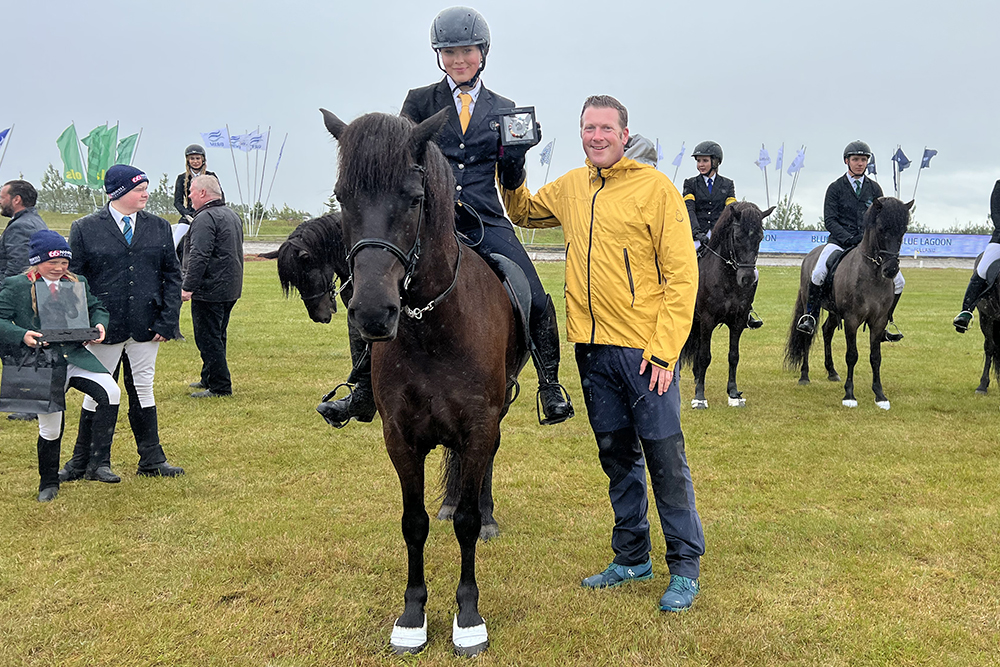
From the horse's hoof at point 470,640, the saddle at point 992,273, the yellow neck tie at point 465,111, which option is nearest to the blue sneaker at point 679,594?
the horse's hoof at point 470,640

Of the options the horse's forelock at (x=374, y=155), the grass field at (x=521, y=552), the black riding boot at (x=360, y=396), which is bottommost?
the grass field at (x=521, y=552)

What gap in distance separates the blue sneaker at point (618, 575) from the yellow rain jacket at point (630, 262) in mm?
1325

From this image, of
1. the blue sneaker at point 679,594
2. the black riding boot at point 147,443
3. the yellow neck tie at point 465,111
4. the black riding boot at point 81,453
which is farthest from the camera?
the black riding boot at point 147,443

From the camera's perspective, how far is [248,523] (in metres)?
5.25

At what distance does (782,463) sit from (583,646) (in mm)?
4041

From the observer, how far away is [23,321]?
5.59 meters

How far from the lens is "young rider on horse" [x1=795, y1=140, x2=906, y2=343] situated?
1034cm

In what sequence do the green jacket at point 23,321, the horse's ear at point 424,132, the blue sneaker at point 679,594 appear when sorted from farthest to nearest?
1. the green jacket at point 23,321
2. the blue sneaker at point 679,594
3. the horse's ear at point 424,132

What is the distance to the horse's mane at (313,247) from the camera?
8.27m

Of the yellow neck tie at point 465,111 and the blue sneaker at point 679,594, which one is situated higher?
the yellow neck tie at point 465,111

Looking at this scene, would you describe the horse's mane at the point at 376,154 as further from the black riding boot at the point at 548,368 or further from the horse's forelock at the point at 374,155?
the black riding boot at the point at 548,368

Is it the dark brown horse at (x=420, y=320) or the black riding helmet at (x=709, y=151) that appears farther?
the black riding helmet at (x=709, y=151)

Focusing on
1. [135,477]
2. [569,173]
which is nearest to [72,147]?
[135,477]

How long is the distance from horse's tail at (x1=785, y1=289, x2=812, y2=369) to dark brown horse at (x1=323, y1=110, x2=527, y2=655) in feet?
28.5
